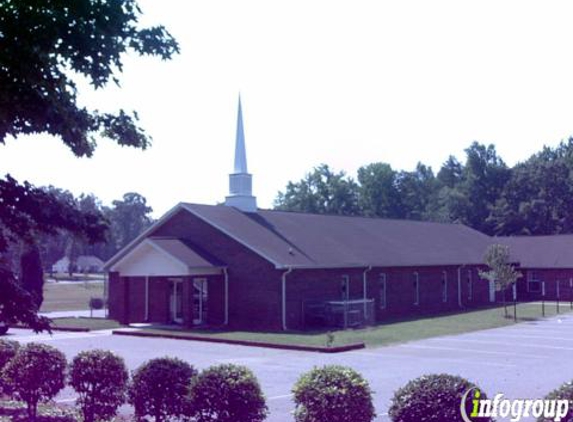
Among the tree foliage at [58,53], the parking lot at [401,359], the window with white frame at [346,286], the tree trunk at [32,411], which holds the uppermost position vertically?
the tree foliage at [58,53]

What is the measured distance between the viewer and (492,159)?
87375 mm

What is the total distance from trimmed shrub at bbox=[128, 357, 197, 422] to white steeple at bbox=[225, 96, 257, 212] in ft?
83.7

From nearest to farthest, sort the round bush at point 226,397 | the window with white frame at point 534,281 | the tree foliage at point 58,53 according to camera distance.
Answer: the tree foliage at point 58,53
the round bush at point 226,397
the window with white frame at point 534,281

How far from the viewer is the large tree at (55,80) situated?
6.92m

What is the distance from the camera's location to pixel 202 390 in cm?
965

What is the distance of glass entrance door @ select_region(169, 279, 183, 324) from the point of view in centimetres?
3266

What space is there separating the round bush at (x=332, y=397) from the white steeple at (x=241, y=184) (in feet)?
88.9

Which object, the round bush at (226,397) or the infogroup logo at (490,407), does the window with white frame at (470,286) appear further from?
the infogroup logo at (490,407)

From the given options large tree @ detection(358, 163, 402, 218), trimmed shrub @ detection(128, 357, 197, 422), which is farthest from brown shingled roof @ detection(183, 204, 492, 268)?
large tree @ detection(358, 163, 402, 218)

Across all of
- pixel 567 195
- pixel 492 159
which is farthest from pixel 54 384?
pixel 492 159

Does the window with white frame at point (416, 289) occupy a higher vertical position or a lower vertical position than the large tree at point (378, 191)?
lower

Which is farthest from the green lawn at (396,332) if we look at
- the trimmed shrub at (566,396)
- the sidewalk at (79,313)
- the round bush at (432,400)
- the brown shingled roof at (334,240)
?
the trimmed shrub at (566,396)

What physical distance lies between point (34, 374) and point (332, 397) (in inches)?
204

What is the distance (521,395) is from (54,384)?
29.2ft
